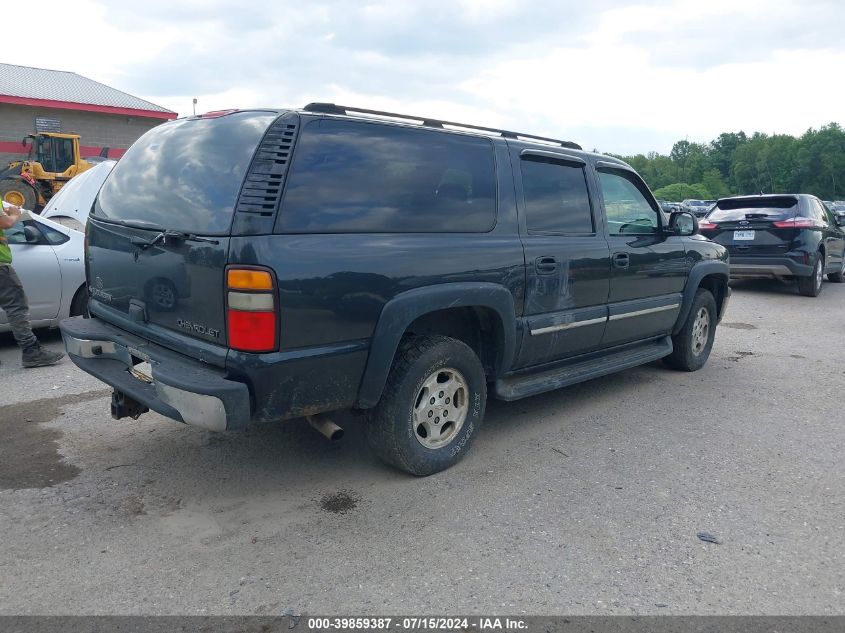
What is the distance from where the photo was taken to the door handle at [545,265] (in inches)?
167

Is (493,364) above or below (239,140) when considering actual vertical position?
below

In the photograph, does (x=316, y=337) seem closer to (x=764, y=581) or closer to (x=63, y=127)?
(x=764, y=581)

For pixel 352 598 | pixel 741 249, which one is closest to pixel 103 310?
pixel 352 598

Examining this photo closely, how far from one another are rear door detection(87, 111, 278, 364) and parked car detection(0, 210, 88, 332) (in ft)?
9.90

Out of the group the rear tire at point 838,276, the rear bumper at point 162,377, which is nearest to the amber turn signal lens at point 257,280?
the rear bumper at point 162,377

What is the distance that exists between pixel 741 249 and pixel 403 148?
921cm

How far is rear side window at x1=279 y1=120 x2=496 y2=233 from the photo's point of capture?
3.25 meters

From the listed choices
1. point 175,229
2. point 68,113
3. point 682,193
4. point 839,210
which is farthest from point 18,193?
point 682,193

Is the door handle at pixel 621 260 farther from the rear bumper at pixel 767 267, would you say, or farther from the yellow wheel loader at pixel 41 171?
the yellow wheel loader at pixel 41 171

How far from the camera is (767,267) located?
1101cm

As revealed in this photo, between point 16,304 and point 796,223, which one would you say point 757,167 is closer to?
point 796,223

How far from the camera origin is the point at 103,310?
13.0 ft

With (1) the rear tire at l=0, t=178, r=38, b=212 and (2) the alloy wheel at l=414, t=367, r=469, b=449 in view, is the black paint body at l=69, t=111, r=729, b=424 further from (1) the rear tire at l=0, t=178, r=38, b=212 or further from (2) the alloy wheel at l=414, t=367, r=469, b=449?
(1) the rear tire at l=0, t=178, r=38, b=212

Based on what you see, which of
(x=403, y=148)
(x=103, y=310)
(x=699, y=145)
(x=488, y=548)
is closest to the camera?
(x=488, y=548)
